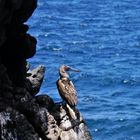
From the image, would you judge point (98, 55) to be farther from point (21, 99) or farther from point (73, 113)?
point (21, 99)

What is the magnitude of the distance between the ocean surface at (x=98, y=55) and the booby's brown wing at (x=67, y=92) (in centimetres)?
1709

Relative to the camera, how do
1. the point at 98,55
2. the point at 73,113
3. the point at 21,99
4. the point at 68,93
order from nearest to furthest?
the point at 21,99
the point at 73,113
the point at 68,93
the point at 98,55

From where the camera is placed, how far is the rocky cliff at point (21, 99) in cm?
1803

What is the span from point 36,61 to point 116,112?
13150mm

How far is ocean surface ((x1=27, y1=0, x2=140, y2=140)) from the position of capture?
41.8 metres

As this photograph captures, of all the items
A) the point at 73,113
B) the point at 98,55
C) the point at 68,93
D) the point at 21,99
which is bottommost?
the point at 98,55

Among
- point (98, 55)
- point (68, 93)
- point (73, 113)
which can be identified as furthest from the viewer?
point (98, 55)

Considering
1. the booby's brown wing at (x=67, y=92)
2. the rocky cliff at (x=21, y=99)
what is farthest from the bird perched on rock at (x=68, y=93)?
the rocky cliff at (x=21, y=99)

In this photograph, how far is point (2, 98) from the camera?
18375mm

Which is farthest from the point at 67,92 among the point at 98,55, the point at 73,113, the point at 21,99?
the point at 98,55

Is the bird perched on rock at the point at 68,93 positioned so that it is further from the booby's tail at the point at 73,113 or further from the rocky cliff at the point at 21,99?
the rocky cliff at the point at 21,99

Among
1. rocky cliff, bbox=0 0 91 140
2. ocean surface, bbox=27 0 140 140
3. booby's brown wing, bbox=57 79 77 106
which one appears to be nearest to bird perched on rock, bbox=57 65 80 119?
booby's brown wing, bbox=57 79 77 106

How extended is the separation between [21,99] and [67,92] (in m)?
2.40

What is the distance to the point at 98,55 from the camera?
58.0 meters
